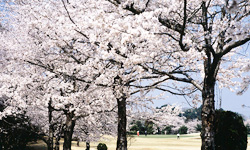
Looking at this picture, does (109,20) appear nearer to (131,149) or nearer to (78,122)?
(78,122)

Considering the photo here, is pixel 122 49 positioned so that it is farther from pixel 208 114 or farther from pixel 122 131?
pixel 122 131

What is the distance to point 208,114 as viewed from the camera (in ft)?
21.2

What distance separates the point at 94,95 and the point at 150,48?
4.55m

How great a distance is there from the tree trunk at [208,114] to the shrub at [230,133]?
150 inches

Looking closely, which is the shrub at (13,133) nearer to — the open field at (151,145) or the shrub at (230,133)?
the open field at (151,145)

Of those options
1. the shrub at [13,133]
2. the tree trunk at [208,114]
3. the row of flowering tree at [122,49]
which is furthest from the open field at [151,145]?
the tree trunk at [208,114]

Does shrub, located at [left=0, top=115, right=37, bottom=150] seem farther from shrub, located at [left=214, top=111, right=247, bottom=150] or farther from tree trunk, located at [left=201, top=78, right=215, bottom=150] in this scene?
tree trunk, located at [left=201, top=78, right=215, bottom=150]

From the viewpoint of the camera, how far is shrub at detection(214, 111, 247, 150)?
10039 millimetres

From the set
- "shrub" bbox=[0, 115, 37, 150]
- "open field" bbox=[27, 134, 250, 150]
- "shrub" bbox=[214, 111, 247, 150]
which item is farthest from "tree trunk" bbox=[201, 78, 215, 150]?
"open field" bbox=[27, 134, 250, 150]

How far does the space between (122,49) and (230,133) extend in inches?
258

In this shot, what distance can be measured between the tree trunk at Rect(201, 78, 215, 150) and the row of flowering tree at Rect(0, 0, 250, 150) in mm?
24

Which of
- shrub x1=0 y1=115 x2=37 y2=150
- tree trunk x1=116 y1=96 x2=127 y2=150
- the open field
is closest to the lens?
tree trunk x1=116 y1=96 x2=127 y2=150

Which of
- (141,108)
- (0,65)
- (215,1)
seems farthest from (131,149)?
(215,1)

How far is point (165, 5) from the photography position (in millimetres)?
7637
